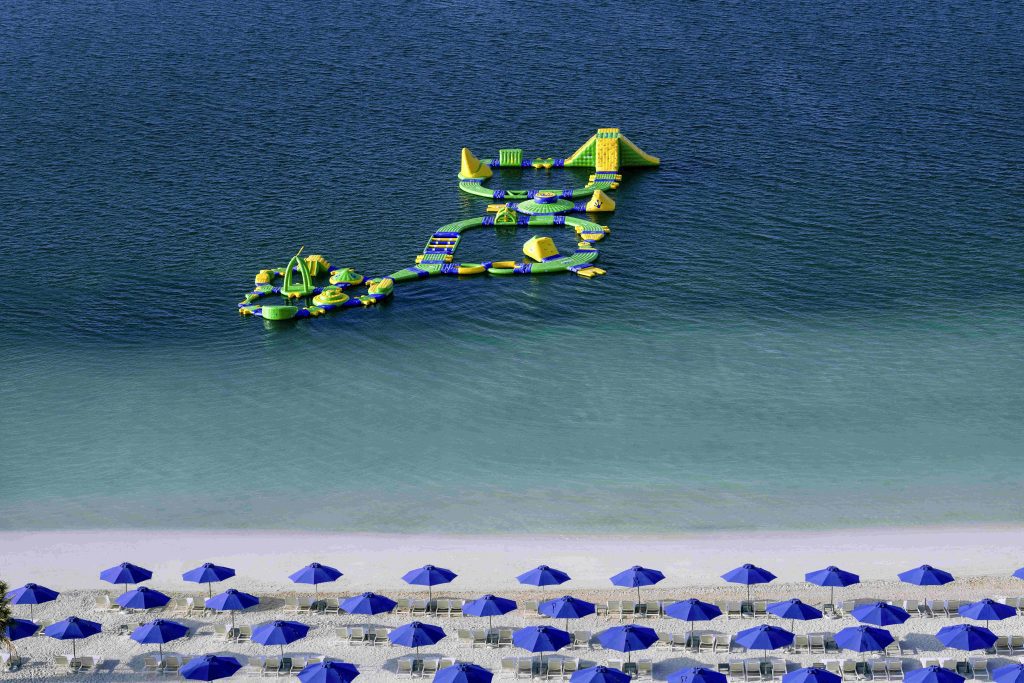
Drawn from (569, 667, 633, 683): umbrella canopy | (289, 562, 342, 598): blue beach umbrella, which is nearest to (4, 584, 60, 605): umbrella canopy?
(289, 562, 342, 598): blue beach umbrella

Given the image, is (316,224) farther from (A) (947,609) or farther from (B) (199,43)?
(A) (947,609)

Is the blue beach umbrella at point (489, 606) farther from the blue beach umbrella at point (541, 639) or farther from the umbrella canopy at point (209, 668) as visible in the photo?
the umbrella canopy at point (209, 668)

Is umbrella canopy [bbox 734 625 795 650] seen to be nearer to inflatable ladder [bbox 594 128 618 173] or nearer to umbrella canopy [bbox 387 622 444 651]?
umbrella canopy [bbox 387 622 444 651]

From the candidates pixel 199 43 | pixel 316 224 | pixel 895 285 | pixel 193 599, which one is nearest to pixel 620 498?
pixel 193 599

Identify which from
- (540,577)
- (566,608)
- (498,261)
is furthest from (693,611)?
(498,261)

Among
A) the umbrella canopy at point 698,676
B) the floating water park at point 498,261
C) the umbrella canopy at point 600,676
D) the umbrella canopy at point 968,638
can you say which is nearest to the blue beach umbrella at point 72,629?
the umbrella canopy at point 600,676

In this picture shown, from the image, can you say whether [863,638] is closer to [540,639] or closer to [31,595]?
[540,639]
